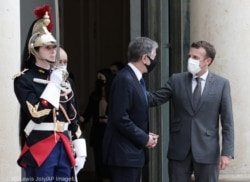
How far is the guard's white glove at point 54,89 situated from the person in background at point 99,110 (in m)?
4.49

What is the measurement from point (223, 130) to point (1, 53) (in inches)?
77.7

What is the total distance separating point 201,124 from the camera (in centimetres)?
783

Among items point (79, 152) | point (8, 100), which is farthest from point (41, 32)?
point (8, 100)

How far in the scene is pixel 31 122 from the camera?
643 cm

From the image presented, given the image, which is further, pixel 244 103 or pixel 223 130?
pixel 244 103

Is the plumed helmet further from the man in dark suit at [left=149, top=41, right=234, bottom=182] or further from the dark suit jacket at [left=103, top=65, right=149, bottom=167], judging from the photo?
the man in dark suit at [left=149, top=41, right=234, bottom=182]

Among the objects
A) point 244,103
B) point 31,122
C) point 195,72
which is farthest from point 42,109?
point 244,103

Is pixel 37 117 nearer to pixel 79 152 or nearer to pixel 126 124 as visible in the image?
pixel 79 152

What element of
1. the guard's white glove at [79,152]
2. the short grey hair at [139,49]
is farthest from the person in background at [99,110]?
→ the guard's white glove at [79,152]

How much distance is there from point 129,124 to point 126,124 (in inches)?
1.0

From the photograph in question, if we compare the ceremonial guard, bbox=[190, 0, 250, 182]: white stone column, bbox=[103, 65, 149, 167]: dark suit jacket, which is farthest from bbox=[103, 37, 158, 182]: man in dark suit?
bbox=[190, 0, 250, 182]: white stone column

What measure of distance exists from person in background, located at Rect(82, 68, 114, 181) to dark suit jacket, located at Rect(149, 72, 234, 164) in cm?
314

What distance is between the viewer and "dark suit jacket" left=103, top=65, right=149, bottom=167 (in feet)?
24.2

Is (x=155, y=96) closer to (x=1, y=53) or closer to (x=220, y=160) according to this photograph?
(x=220, y=160)
